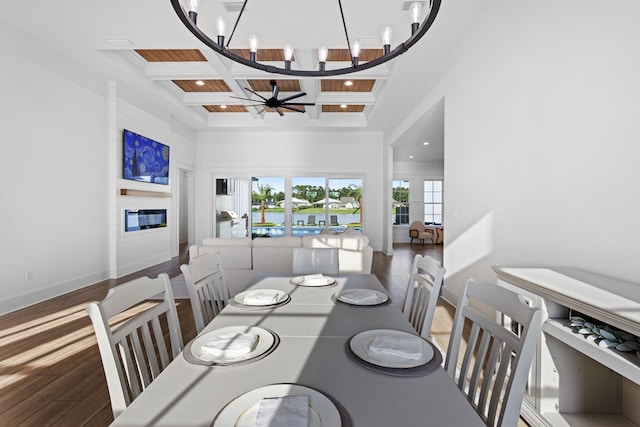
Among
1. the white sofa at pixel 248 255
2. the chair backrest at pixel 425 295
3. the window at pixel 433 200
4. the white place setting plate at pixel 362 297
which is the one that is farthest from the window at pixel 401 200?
the white place setting plate at pixel 362 297

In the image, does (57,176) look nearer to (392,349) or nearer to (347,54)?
(347,54)

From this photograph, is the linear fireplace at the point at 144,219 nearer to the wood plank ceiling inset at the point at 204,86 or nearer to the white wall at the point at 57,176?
the white wall at the point at 57,176

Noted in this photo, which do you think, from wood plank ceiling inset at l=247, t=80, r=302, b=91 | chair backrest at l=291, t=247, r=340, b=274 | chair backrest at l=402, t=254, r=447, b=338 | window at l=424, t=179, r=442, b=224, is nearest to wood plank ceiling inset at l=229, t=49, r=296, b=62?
wood plank ceiling inset at l=247, t=80, r=302, b=91

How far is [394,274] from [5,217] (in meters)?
5.12

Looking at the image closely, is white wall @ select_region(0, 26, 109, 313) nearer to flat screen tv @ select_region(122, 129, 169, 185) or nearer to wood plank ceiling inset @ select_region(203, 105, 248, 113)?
flat screen tv @ select_region(122, 129, 169, 185)

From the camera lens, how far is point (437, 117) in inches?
196

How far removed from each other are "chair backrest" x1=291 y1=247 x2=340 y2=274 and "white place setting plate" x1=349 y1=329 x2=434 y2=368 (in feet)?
3.87

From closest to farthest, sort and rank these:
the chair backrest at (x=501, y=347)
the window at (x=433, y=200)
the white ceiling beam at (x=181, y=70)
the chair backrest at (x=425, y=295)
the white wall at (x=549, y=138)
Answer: the chair backrest at (x=501, y=347) < the chair backrest at (x=425, y=295) < the white wall at (x=549, y=138) < the white ceiling beam at (x=181, y=70) < the window at (x=433, y=200)

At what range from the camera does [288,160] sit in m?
7.83

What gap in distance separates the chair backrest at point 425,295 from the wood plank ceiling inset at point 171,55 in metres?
4.19

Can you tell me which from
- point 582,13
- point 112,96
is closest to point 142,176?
point 112,96

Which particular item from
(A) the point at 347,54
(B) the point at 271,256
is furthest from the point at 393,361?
(A) the point at 347,54

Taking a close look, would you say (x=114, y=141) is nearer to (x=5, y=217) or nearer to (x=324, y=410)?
(x=5, y=217)

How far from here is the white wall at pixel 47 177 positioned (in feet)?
10.7
